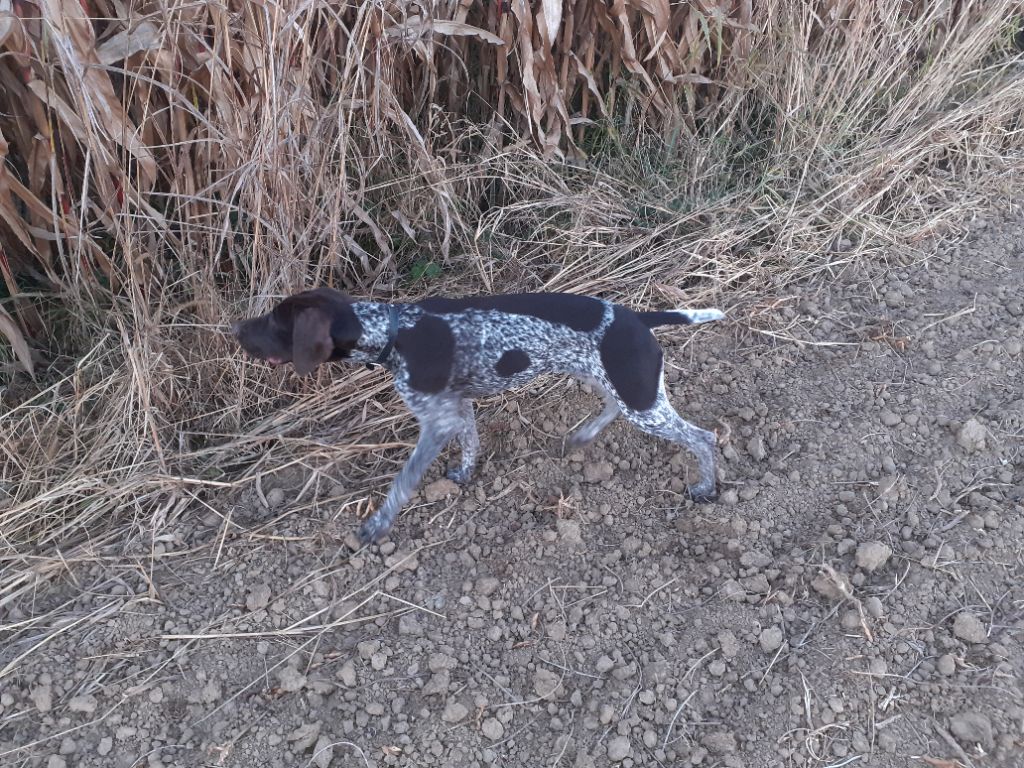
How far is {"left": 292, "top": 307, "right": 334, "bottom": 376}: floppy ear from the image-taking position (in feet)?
9.30

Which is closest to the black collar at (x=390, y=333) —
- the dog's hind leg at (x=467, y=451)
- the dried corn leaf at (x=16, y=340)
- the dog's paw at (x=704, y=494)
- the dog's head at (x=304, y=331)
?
the dog's head at (x=304, y=331)

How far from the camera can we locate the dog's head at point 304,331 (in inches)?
112

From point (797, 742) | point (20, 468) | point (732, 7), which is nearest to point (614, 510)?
point (797, 742)

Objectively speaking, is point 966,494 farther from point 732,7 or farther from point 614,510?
point 732,7

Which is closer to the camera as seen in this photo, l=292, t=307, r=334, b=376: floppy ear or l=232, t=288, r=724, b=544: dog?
l=292, t=307, r=334, b=376: floppy ear

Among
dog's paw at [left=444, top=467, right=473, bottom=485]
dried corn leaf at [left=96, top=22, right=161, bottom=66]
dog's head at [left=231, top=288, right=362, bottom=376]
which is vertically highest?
dried corn leaf at [left=96, top=22, right=161, bottom=66]

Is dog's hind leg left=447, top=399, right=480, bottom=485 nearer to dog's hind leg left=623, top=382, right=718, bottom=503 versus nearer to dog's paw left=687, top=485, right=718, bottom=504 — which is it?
dog's hind leg left=623, top=382, right=718, bottom=503

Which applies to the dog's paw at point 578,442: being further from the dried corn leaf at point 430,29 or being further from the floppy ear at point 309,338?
the dried corn leaf at point 430,29

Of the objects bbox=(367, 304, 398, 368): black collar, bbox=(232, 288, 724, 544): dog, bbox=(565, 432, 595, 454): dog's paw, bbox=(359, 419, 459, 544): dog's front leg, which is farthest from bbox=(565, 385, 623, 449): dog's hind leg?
bbox=(367, 304, 398, 368): black collar

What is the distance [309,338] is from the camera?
2.84m

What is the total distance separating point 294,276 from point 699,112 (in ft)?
8.33

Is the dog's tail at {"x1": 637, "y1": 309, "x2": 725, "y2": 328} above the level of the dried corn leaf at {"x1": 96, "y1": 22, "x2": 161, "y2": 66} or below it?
below

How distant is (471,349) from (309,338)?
1.93 feet

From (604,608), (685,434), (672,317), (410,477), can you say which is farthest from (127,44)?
(604,608)
